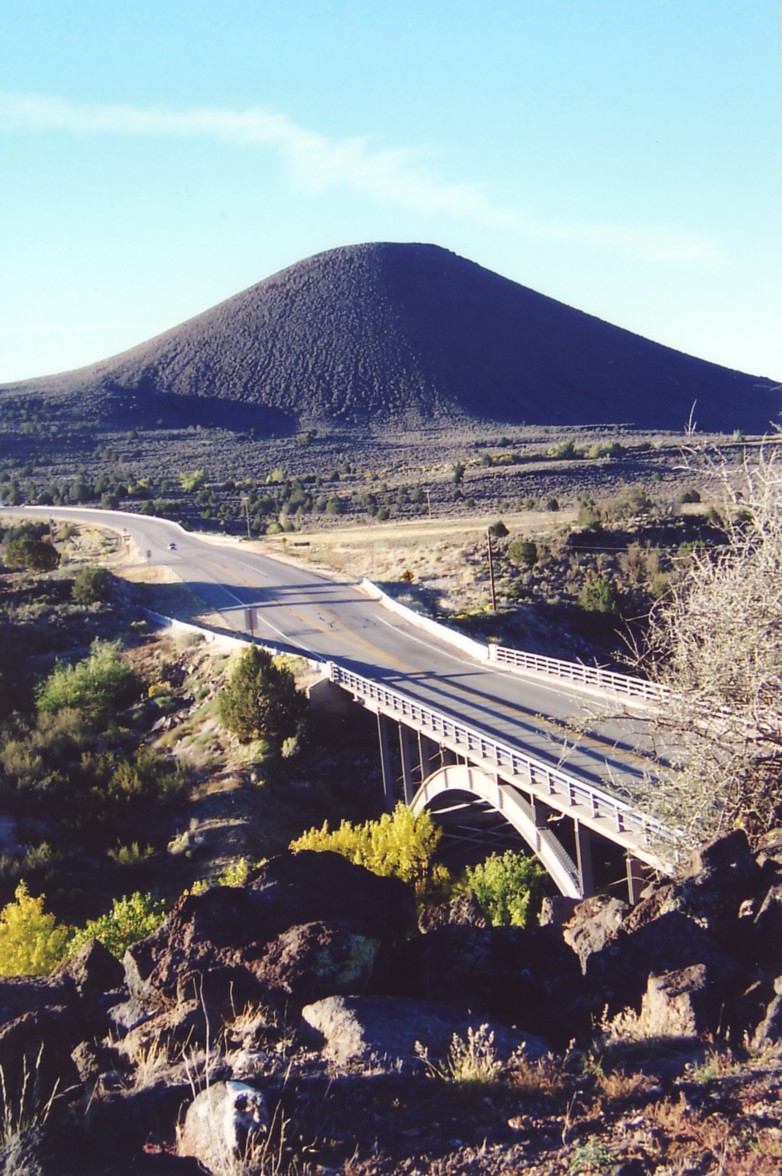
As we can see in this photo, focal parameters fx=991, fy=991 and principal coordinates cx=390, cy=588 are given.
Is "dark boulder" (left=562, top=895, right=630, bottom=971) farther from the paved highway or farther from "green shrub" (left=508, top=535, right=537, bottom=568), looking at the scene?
"green shrub" (left=508, top=535, right=537, bottom=568)

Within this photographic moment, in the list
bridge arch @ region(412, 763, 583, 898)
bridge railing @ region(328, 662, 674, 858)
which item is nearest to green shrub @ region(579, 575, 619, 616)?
bridge railing @ region(328, 662, 674, 858)

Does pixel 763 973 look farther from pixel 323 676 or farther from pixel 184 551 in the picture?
pixel 184 551

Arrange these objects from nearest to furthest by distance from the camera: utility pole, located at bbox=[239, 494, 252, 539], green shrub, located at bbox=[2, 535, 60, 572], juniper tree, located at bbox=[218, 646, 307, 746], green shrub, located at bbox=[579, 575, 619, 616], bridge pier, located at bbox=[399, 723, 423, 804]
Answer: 1. bridge pier, located at bbox=[399, 723, 423, 804]
2. juniper tree, located at bbox=[218, 646, 307, 746]
3. green shrub, located at bbox=[579, 575, 619, 616]
4. green shrub, located at bbox=[2, 535, 60, 572]
5. utility pole, located at bbox=[239, 494, 252, 539]

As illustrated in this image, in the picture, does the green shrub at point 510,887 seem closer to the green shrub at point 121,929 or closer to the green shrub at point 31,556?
the green shrub at point 121,929

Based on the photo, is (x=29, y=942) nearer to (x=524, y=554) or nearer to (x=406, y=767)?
(x=406, y=767)

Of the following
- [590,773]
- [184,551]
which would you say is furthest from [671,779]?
[184,551]

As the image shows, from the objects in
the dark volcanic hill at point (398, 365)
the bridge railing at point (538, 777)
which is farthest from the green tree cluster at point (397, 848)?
the dark volcanic hill at point (398, 365)

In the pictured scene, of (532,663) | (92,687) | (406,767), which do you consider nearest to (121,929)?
(406,767)
